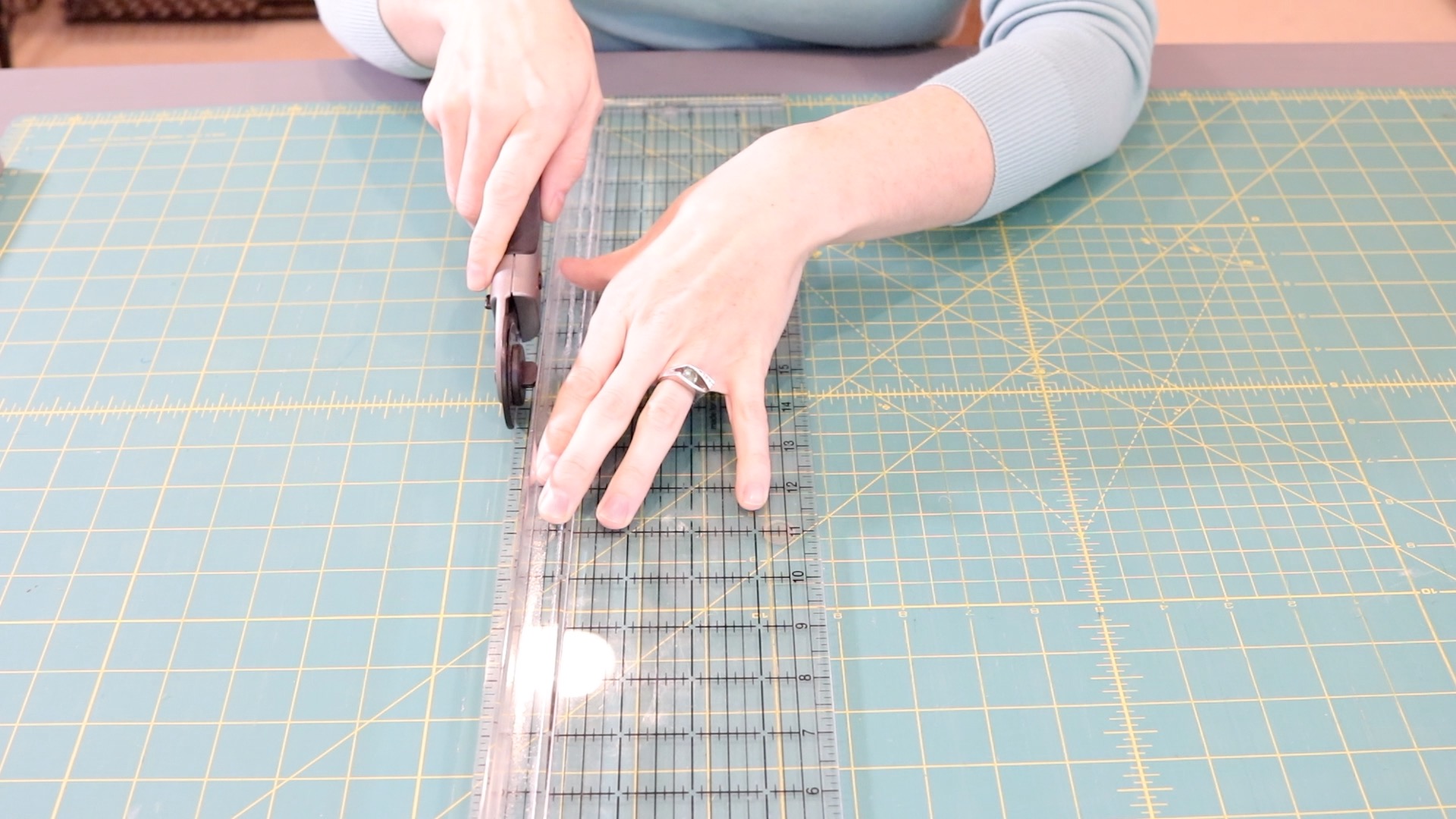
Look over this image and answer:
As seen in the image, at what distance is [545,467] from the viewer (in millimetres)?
912

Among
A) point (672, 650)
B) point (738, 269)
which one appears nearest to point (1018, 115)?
point (738, 269)

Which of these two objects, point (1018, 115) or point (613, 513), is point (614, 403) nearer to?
point (613, 513)

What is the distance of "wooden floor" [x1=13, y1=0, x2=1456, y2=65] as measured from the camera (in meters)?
2.17

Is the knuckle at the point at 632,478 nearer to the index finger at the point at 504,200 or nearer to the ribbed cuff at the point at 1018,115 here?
the index finger at the point at 504,200

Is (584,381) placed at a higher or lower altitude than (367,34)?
lower

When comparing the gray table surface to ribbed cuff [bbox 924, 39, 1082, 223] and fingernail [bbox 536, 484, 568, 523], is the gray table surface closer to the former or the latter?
ribbed cuff [bbox 924, 39, 1082, 223]

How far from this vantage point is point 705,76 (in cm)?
132

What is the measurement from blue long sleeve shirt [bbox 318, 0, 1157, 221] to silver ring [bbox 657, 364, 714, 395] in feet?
1.44

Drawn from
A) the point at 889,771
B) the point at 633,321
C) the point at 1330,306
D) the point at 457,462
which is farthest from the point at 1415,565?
the point at 457,462

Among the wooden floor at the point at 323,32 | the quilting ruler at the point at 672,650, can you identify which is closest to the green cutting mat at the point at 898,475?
the quilting ruler at the point at 672,650

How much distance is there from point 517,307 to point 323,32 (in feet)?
5.95

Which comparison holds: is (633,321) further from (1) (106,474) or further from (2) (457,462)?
(1) (106,474)

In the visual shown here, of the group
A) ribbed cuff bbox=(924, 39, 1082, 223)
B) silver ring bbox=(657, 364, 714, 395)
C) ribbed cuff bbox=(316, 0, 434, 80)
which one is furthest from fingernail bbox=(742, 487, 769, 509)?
ribbed cuff bbox=(316, 0, 434, 80)

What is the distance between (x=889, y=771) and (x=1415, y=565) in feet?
1.87
